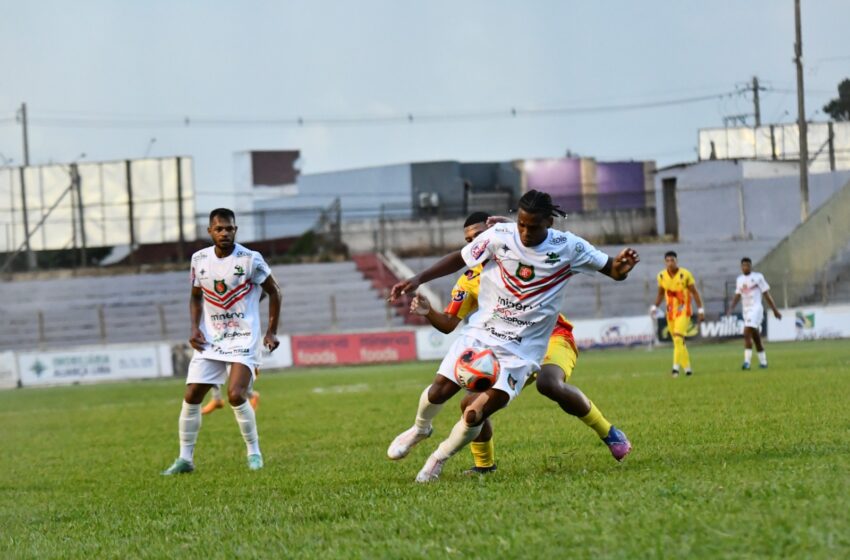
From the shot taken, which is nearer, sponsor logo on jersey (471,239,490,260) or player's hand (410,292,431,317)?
player's hand (410,292,431,317)

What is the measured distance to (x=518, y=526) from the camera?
22.8ft

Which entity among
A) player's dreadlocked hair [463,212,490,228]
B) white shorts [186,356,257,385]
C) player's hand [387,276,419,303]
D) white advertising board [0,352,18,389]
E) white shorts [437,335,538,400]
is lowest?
white advertising board [0,352,18,389]

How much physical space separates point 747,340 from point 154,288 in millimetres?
33603

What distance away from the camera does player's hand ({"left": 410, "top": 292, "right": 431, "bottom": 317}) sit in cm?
942

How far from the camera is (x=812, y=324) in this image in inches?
1692

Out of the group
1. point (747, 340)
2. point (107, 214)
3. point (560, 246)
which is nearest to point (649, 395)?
point (747, 340)

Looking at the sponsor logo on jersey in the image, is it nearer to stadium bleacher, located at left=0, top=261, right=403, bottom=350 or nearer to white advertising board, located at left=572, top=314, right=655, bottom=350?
white advertising board, located at left=572, top=314, right=655, bottom=350

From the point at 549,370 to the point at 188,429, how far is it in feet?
14.7

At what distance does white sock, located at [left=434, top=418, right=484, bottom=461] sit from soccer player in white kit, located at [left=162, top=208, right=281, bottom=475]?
342cm

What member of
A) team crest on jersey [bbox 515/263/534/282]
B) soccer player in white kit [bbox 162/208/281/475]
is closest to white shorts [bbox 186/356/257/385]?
soccer player in white kit [bbox 162/208/281/475]

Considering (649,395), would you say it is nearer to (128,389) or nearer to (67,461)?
(67,461)

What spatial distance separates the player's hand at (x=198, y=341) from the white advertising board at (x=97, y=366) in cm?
3047

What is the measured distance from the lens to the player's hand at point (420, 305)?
371 inches

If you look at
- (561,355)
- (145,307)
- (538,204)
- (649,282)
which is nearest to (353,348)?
(145,307)
